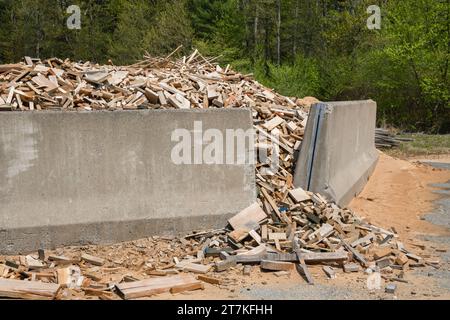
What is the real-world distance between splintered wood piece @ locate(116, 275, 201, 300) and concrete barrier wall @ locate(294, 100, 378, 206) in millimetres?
3364

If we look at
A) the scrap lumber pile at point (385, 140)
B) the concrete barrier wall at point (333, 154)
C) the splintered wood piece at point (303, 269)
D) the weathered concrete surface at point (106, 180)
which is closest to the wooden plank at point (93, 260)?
the weathered concrete surface at point (106, 180)

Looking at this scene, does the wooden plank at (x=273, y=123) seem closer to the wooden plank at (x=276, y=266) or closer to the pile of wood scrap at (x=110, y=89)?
the pile of wood scrap at (x=110, y=89)

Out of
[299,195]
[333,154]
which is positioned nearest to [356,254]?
[299,195]

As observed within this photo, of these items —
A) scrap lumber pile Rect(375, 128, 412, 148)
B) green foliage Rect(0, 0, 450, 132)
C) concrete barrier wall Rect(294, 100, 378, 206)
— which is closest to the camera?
concrete barrier wall Rect(294, 100, 378, 206)

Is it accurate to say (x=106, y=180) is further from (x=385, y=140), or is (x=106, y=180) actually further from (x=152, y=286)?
(x=385, y=140)

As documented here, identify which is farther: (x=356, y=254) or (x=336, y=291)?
(x=356, y=254)

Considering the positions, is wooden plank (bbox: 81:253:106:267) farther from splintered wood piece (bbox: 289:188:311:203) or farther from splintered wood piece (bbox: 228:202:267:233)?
splintered wood piece (bbox: 289:188:311:203)

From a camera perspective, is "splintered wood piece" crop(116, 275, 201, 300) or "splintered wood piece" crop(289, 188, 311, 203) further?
"splintered wood piece" crop(289, 188, 311, 203)

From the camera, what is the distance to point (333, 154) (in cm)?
915

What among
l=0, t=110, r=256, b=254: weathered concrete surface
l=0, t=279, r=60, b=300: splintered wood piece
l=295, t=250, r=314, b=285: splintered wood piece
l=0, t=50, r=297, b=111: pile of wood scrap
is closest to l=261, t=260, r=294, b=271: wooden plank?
l=295, t=250, r=314, b=285: splintered wood piece

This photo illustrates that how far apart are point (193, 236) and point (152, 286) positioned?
159 cm

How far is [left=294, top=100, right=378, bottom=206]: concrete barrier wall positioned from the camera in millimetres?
8469

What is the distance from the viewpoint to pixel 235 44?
44969mm

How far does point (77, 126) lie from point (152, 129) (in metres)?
0.96
